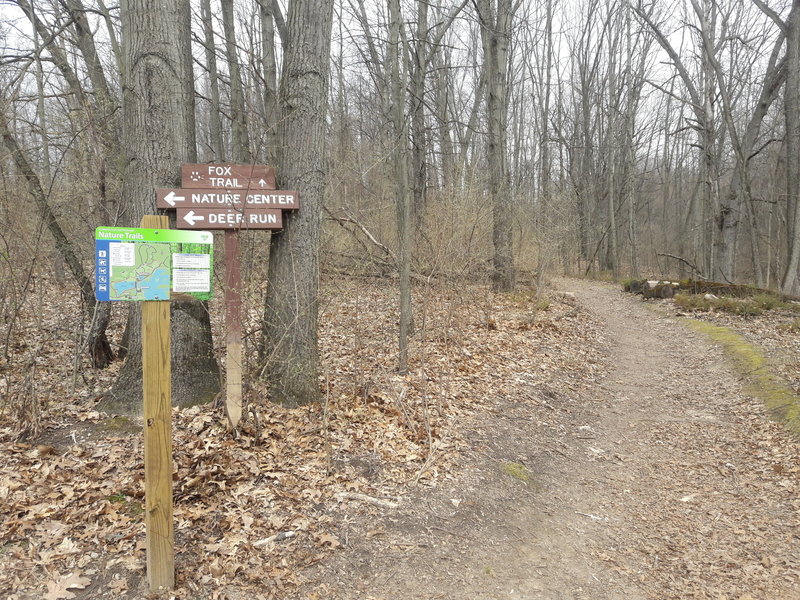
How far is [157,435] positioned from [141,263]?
978 mm

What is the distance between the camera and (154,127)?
463cm

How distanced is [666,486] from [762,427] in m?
2.08

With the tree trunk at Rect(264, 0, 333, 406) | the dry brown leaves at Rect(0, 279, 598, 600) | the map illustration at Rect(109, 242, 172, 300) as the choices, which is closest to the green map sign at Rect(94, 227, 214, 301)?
the map illustration at Rect(109, 242, 172, 300)

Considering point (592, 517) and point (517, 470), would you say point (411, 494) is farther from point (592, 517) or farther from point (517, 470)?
point (592, 517)

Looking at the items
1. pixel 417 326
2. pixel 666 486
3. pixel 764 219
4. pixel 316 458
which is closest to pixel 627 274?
pixel 764 219

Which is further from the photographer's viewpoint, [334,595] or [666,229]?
[666,229]

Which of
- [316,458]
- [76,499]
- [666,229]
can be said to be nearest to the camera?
[76,499]

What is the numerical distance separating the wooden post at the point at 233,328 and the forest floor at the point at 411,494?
0.84 feet

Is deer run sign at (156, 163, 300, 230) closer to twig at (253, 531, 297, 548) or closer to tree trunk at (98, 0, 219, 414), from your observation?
tree trunk at (98, 0, 219, 414)

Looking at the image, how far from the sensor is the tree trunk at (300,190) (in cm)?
493

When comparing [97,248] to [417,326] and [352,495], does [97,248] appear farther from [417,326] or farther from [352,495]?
[417,326]

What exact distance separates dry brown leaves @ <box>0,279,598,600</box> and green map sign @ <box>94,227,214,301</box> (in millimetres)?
1687

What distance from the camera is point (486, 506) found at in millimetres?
4223

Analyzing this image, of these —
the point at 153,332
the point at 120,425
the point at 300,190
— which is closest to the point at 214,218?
the point at 300,190
